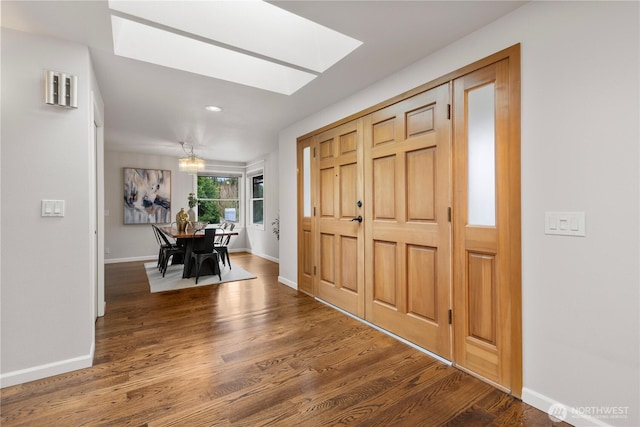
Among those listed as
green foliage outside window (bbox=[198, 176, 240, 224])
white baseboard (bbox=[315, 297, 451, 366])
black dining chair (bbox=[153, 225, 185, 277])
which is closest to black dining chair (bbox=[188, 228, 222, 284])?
black dining chair (bbox=[153, 225, 185, 277])

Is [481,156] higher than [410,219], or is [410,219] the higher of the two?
[481,156]

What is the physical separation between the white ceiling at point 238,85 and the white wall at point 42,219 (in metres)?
0.25

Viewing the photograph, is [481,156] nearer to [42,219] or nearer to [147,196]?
[42,219]

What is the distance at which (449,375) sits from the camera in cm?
199

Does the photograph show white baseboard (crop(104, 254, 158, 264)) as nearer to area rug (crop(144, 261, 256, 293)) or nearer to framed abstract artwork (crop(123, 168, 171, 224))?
framed abstract artwork (crop(123, 168, 171, 224))

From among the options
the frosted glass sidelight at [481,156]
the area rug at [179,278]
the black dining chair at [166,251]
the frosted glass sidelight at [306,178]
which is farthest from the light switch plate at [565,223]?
the black dining chair at [166,251]

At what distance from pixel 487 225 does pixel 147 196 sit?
22.3 ft

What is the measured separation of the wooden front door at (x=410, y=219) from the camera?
85.5 inches

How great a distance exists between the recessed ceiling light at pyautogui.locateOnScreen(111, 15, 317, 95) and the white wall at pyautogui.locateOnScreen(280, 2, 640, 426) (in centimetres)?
176

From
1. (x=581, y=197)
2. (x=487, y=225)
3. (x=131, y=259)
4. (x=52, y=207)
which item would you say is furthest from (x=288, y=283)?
(x=131, y=259)

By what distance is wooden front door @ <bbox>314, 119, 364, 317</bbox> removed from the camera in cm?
300

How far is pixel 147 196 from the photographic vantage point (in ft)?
21.4

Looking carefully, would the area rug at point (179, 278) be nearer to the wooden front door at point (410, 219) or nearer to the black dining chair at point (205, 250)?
the black dining chair at point (205, 250)

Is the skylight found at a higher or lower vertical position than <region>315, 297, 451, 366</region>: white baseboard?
higher
